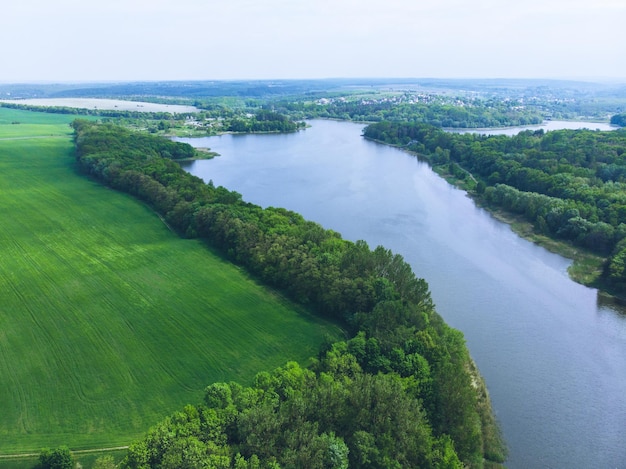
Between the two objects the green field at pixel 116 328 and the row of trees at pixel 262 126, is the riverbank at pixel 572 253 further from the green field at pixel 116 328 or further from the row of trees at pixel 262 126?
the row of trees at pixel 262 126

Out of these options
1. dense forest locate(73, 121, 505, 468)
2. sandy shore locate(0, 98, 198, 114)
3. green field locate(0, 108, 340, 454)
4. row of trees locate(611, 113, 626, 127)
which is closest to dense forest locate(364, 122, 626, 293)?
dense forest locate(73, 121, 505, 468)

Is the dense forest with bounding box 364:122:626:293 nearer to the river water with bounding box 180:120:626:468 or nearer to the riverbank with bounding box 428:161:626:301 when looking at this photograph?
the riverbank with bounding box 428:161:626:301

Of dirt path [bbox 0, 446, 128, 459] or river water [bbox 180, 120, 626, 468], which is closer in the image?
dirt path [bbox 0, 446, 128, 459]

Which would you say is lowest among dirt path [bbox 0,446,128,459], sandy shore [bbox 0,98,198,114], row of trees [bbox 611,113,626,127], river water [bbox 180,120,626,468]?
river water [bbox 180,120,626,468]

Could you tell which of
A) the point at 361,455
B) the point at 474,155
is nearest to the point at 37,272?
the point at 361,455

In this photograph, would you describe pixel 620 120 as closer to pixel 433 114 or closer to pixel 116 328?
pixel 433 114
